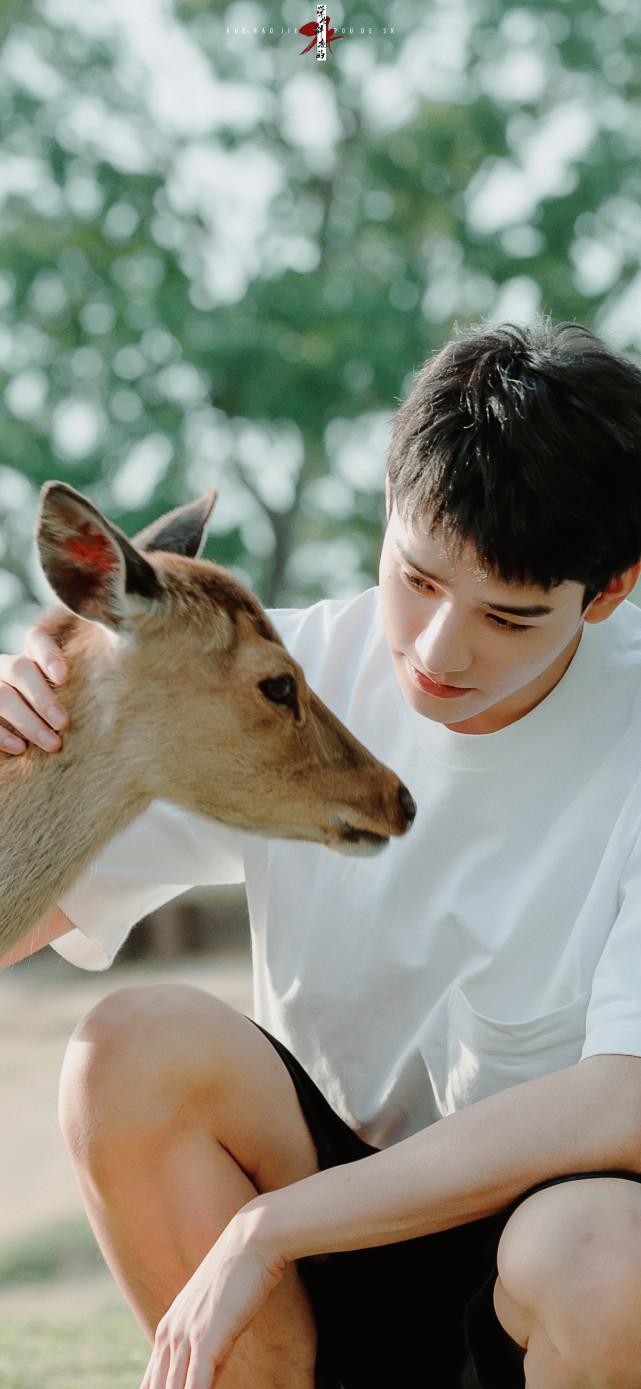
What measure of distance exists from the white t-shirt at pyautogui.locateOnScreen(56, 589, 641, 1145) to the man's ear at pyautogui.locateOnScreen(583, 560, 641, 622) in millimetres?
116

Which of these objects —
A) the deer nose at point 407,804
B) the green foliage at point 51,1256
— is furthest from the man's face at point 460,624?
the green foliage at point 51,1256

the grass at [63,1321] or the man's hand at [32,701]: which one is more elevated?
the man's hand at [32,701]

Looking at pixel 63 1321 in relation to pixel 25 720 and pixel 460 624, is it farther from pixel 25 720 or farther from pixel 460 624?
A: pixel 460 624

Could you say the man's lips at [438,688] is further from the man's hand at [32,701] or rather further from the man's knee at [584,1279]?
the man's knee at [584,1279]

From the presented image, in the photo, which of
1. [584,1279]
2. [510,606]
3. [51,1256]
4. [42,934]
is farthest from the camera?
[51,1256]

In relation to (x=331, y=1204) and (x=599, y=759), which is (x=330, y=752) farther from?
(x=331, y=1204)

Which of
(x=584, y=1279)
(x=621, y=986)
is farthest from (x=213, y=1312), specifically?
(x=621, y=986)

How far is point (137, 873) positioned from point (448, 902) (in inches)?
21.9

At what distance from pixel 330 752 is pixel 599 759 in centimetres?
46

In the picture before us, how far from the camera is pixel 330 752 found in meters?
2.41

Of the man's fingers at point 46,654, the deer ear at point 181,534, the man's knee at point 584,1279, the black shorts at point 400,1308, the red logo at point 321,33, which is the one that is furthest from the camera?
the red logo at point 321,33

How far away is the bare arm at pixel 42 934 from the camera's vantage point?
2.37 metres

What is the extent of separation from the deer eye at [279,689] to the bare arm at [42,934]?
522 millimetres

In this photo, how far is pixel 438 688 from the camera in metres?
2.19
